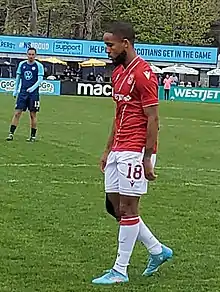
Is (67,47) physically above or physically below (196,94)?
above

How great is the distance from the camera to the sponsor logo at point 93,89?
52.4 m

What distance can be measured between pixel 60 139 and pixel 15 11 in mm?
59922

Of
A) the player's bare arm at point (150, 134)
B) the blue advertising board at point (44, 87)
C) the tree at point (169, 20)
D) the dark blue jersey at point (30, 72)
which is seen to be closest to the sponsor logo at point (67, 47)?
the blue advertising board at point (44, 87)

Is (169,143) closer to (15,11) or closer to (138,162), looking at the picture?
(138,162)

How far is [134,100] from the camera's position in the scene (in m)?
6.72

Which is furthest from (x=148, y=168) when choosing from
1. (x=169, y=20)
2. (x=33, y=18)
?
(x=169, y=20)

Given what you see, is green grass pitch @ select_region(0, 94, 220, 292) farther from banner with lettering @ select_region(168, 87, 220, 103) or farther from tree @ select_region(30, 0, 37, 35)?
tree @ select_region(30, 0, 37, 35)

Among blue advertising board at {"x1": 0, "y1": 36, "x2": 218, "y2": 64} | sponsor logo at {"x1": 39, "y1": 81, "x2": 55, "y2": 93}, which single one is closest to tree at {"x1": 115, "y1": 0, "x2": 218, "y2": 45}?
blue advertising board at {"x1": 0, "y1": 36, "x2": 218, "y2": 64}

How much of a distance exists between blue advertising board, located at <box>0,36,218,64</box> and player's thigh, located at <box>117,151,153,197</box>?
53.5 metres

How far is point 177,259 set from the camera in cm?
795

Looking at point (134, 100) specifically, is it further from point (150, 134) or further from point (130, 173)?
point (130, 173)

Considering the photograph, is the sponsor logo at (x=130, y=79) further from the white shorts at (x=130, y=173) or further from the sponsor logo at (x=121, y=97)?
the white shorts at (x=130, y=173)

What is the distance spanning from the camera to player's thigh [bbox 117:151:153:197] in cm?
671

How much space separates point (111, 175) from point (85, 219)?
303 cm
